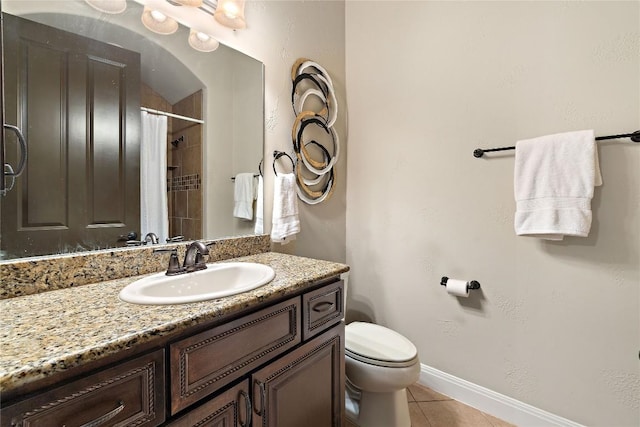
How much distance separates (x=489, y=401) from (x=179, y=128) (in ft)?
6.95

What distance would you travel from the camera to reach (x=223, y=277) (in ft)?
3.83

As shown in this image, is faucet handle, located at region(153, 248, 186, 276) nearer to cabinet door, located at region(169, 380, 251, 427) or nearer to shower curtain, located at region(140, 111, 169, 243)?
shower curtain, located at region(140, 111, 169, 243)

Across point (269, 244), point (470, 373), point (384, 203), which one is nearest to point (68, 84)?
point (269, 244)

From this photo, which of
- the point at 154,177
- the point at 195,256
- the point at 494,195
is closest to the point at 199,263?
the point at 195,256

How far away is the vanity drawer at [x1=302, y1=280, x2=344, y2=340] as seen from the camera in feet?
3.35

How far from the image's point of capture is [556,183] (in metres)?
1.24

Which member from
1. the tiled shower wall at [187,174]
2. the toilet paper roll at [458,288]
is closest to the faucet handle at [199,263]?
the tiled shower wall at [187,174]

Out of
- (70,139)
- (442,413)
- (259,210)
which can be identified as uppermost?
(70,139)

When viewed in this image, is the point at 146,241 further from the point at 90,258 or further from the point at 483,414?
the point at 483,414

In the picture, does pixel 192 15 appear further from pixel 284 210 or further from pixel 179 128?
pixel 284 210

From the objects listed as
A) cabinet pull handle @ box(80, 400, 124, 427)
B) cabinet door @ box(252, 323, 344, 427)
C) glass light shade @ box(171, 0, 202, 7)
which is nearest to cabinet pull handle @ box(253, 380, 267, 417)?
cabinet door @ box(252, 323, 344, 427)

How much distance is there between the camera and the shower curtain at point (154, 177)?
3.77ft

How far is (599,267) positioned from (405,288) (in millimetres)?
936

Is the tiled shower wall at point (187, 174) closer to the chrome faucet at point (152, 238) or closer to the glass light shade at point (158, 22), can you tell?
the chrome faucet at point (152, 238)
